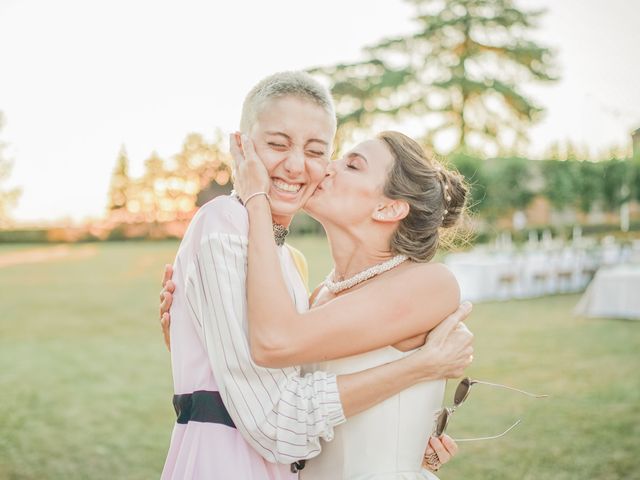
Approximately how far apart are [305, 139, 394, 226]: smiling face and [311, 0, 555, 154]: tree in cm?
3141

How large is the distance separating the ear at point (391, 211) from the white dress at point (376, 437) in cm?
45

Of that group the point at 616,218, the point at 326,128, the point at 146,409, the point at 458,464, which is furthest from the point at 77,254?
the point at 326,128

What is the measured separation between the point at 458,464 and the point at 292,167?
4.06 meters

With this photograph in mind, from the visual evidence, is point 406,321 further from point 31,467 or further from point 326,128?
point 31,467

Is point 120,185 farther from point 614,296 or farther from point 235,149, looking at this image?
point 235,149

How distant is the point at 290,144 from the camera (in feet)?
6.96

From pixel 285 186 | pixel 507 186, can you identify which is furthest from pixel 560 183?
pixel 285 186

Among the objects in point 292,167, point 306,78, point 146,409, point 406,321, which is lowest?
point 146,409

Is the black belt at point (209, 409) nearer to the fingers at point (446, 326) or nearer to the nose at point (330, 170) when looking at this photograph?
the fingers at point (446, 326)

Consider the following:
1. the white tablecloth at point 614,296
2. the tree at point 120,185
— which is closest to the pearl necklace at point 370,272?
the white tablecloth at point 614,296

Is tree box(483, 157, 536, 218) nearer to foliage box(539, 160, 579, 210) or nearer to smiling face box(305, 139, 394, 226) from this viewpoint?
foliage box(539, 160, 579, 210)

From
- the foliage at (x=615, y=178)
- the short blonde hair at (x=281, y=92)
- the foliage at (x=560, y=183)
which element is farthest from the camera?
the foliage at (x=615, y=178)

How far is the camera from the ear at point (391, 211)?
2.19m

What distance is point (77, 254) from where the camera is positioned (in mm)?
36156
